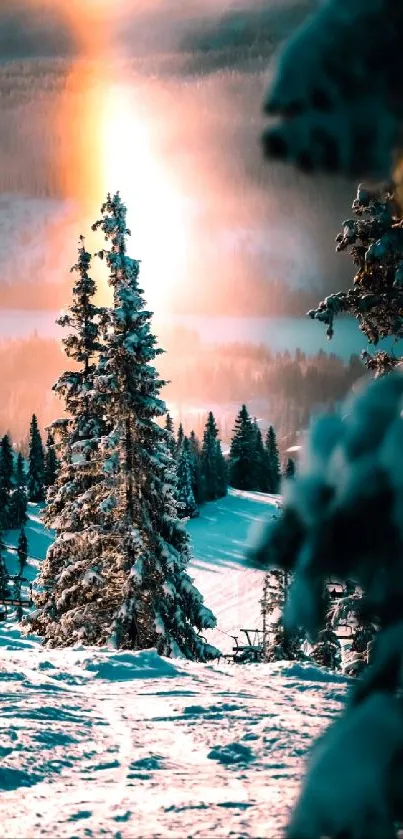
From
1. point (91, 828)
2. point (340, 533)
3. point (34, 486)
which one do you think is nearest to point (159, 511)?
point (91, 828)

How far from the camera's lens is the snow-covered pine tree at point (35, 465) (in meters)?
108

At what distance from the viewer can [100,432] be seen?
79.3 feet

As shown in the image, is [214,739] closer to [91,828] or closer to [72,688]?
[91,828]

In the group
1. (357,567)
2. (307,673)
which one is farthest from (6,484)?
(357,567)

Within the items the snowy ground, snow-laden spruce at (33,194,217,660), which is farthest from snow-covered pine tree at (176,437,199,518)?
the snowy ground

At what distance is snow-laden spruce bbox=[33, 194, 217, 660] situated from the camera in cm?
2095

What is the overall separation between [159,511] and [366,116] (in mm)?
20242

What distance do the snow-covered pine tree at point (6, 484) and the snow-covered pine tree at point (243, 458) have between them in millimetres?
32293

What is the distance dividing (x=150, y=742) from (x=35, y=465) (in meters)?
106

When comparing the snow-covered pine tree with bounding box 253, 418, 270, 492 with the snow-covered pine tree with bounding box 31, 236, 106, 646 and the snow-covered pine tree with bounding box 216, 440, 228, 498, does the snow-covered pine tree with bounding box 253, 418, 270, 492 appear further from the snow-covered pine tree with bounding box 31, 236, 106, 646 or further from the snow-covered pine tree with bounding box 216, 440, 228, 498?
the snow-covered pine tree with bounding box 31, 236, 106, 646

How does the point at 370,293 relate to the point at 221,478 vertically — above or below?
below

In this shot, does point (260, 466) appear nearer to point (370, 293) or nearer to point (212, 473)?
point (212, 473)

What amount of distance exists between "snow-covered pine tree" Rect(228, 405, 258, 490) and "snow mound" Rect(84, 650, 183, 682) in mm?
101120

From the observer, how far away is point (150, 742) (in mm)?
7422
